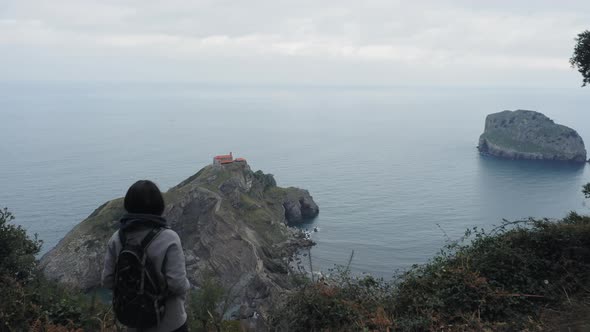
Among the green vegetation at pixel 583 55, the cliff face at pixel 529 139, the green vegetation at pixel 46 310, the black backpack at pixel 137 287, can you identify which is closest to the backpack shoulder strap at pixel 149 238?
the black backpack at pixel 137 287

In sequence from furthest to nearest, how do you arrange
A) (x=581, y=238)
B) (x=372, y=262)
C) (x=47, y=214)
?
1. (x=47, y=214)
2. (x=372, y=262)
3. (x=581, y=238)

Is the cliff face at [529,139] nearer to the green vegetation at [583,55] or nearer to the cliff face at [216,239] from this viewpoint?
the cliff face at [216,239]

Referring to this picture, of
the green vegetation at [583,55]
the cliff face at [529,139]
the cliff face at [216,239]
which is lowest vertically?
the cliff face at [216,239]

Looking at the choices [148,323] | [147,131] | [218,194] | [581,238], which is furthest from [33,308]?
[147,131]

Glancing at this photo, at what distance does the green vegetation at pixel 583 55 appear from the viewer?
1195 centimetres

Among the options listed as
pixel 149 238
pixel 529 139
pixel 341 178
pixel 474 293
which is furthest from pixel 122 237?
pixel 529 139

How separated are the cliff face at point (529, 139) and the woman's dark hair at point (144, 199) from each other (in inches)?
6254

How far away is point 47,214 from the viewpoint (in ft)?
255

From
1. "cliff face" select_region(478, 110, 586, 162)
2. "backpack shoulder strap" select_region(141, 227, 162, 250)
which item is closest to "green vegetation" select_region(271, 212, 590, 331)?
"backpack shoulder strap" select_region(141, 227, 162, 250)

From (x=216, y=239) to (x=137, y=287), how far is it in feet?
201

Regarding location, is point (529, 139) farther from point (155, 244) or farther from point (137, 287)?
point (137, 287)

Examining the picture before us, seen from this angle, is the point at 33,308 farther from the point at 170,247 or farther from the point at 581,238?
the point at 581,238

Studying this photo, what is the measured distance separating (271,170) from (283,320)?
115 meters

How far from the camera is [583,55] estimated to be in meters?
12.1
